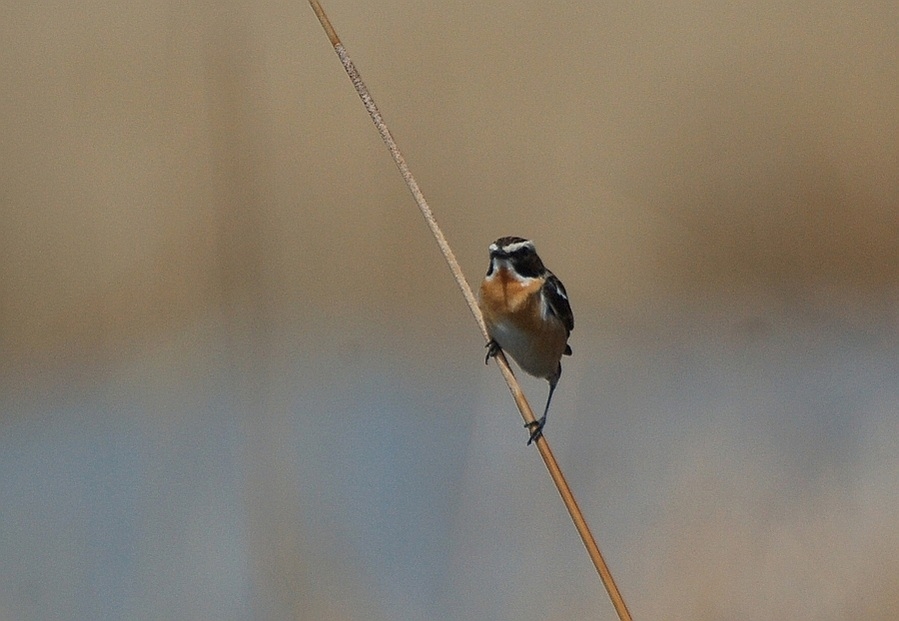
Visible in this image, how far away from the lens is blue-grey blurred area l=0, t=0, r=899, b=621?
73.9 inches

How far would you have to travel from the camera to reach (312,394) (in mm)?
1965

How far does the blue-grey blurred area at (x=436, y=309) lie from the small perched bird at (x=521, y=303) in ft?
1.44

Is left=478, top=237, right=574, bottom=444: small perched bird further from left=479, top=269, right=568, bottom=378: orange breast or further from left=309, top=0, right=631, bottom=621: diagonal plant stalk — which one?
left=309, top=0, right=631, bottom=621: diagonal plant stalk

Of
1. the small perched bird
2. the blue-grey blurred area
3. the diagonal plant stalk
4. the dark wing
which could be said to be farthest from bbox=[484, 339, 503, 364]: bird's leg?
the blue-grey blurred area

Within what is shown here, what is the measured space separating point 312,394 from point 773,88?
1217 millimetres

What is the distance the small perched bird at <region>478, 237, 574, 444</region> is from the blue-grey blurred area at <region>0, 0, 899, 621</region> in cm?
44

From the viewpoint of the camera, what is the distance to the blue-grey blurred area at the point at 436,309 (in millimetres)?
1878

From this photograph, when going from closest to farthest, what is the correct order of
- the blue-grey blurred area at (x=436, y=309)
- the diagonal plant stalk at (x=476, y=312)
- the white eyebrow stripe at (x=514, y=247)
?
the diagonal plant stalk at (x=476, y=312)
the white eyebrow stripe at (x=514, y=247)
the blue-grey blurred area at (x=436, y=309)

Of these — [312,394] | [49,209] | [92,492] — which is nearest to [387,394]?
[312,394]

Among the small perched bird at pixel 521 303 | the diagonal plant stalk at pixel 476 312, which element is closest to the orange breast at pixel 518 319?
the small perched bird at pixel 521 303

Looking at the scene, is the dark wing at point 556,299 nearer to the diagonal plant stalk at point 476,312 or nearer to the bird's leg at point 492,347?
the bird's leg at point 492,347

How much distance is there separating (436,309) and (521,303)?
0.52 meters

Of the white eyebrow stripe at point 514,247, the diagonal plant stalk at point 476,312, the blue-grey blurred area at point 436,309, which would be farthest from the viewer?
the blue-grey blurred area at point 436,309

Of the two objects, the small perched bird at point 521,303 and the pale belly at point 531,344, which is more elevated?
the small perched bird at point 521,303
